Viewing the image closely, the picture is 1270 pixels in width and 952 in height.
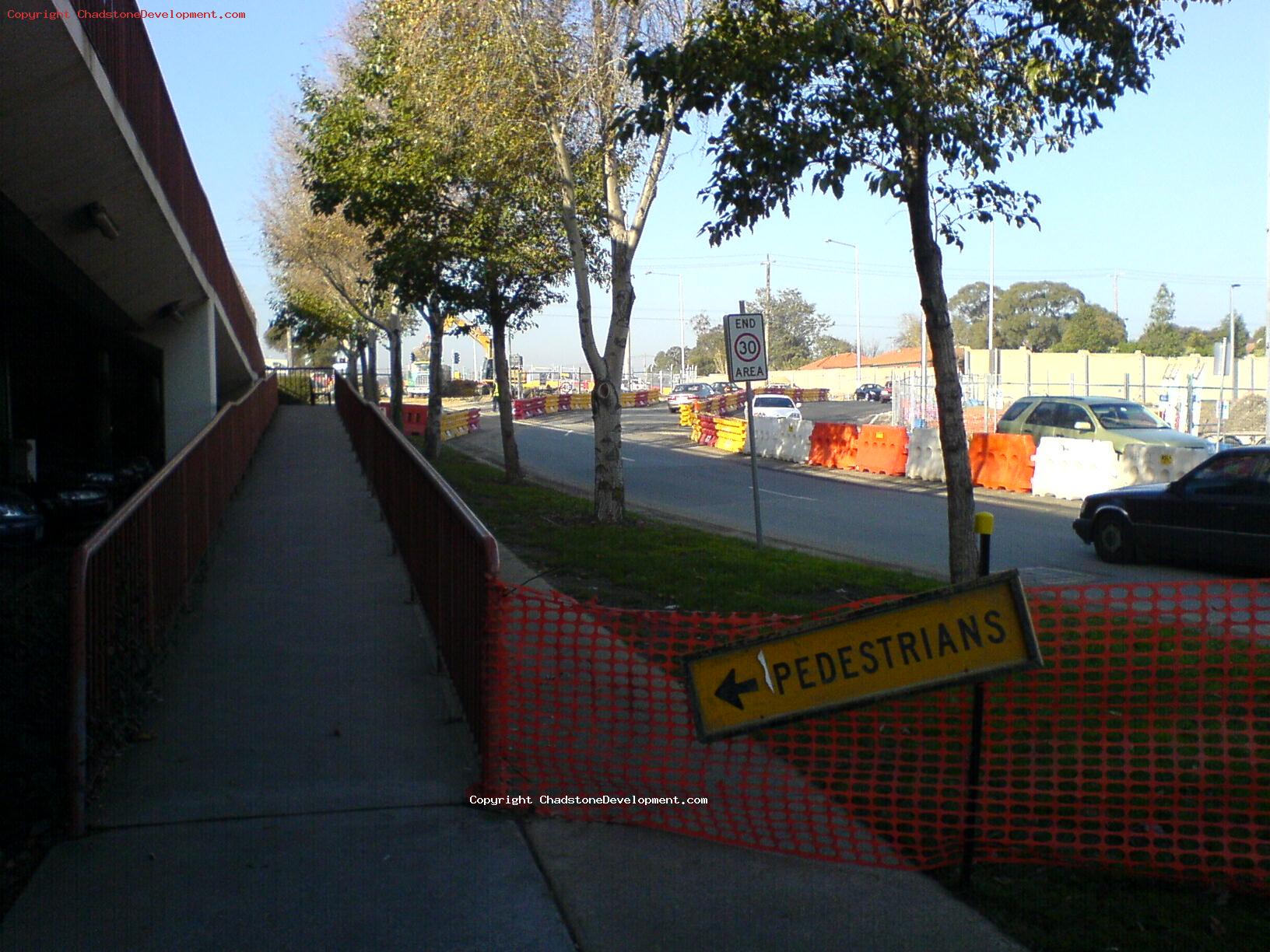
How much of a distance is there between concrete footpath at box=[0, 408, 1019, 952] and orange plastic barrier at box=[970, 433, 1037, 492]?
17966mm

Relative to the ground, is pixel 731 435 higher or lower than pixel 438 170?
lower

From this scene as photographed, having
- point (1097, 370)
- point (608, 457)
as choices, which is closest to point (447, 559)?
point (608, 457)

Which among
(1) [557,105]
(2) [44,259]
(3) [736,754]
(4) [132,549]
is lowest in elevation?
(3) [736,754]

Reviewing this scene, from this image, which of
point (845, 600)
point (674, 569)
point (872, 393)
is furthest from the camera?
point (872, 393)

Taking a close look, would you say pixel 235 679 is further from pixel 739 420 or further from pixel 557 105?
pixel 739 420

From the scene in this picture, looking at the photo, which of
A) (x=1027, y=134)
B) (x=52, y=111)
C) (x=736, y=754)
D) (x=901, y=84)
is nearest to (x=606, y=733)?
(x=736, y=754)

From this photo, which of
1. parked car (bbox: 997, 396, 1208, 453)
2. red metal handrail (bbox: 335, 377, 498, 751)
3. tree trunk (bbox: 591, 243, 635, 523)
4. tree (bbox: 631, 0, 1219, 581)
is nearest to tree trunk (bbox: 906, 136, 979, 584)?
tree (bbox: 631, 0, 1219, 581)

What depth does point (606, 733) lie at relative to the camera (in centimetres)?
575

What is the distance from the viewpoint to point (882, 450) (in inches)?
1087

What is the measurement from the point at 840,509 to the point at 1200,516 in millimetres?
8086

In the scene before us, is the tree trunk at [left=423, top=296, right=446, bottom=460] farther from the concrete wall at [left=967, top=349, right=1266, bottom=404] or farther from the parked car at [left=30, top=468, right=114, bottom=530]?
the concrete wall at [left=967, top=349, right=1266, bottom=404]

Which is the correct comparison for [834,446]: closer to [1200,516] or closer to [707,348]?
[1200,516]

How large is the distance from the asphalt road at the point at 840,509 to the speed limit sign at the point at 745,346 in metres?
2.61

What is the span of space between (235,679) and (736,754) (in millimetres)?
3230
